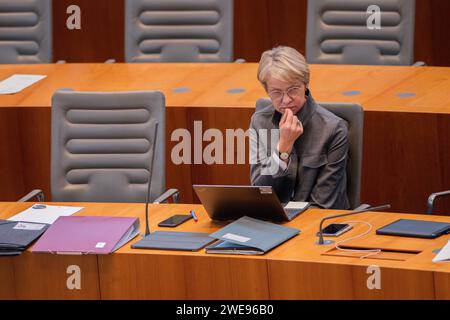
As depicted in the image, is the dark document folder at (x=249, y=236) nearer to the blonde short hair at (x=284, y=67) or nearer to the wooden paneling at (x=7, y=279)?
the blonde short hair at (x=284, y=67)

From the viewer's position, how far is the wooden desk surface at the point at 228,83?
14.1 feet

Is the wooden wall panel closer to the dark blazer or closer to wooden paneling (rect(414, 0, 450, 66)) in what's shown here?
wooden paneling (rect(414, 0, 450, 66))

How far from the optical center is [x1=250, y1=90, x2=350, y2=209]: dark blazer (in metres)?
3.55

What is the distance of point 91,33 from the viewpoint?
6.38m

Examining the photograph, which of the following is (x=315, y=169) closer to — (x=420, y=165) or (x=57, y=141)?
(x=420, y=165)

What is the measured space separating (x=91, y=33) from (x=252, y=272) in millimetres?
3671

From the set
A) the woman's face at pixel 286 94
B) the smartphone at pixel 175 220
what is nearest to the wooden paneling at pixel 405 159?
the woman's face at pixel 286 94

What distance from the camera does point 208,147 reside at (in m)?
4.41

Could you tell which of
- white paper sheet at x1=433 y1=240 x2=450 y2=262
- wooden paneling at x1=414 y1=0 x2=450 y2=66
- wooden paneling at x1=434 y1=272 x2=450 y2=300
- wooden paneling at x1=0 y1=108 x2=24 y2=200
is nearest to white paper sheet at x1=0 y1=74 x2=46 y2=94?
wooden paneling at x1=0 y1=108 x2=24 y2=200

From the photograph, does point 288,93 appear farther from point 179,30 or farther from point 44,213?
point 179,30

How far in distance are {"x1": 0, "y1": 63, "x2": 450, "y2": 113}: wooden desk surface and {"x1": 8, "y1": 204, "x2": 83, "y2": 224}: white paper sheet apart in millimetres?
941

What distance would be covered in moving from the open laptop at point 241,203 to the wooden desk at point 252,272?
0.05 m

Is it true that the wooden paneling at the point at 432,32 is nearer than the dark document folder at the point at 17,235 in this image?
No

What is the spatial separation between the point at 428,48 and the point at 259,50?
1005 millimetres
